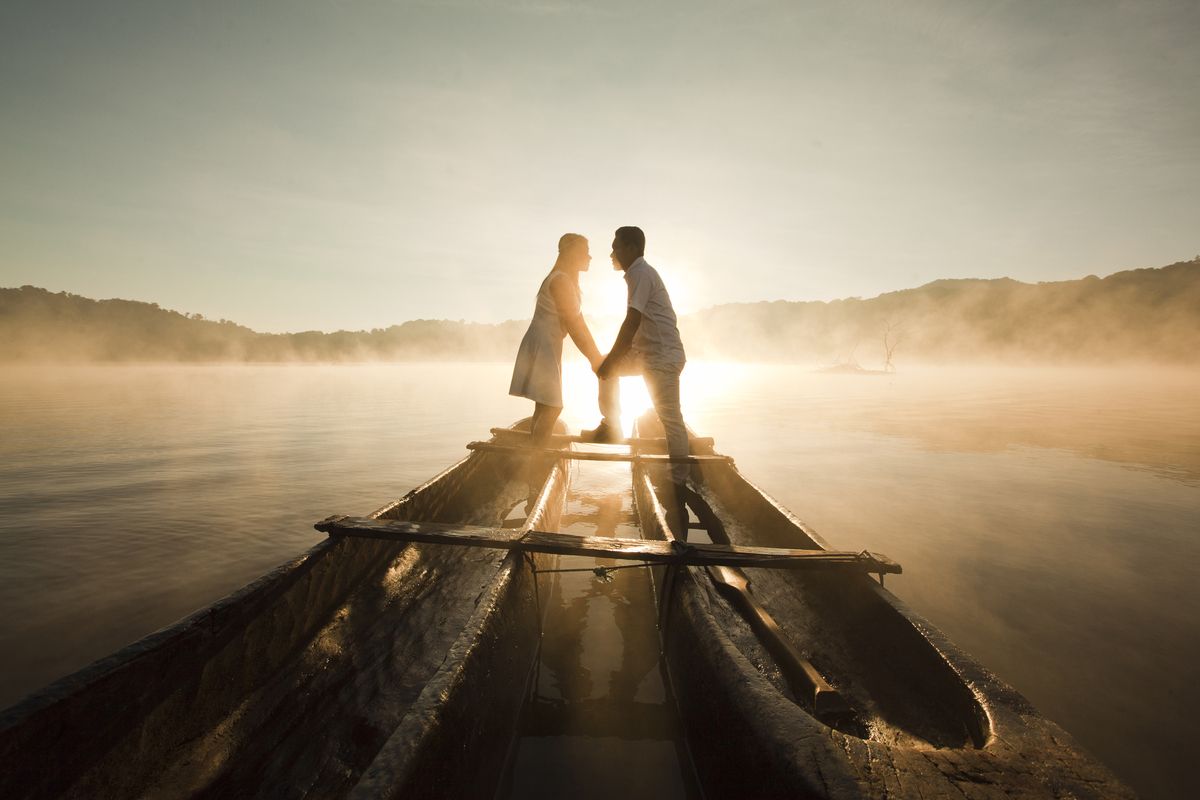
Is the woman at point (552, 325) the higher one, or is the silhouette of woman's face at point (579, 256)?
the silhouette of woman's face at point (579, 256)

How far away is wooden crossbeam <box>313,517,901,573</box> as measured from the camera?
9.00 feet

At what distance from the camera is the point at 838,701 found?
202cm

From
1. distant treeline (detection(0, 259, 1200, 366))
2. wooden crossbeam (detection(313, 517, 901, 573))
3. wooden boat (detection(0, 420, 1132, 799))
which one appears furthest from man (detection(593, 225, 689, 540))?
distant treeline (detection(0, 259, 1200, 366))

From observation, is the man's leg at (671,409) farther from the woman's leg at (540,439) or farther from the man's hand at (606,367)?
the woman's leg at (540,439)

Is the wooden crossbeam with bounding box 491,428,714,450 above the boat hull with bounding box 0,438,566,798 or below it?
above

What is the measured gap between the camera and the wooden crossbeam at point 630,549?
274 centimetres

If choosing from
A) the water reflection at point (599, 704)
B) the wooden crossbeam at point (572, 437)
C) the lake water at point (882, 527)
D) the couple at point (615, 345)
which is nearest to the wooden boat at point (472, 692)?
the water reflection at point (599, 704)

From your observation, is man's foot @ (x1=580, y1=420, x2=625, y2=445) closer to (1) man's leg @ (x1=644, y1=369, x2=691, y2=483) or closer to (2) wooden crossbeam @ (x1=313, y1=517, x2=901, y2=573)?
(1) man's leg @ (x1=644, y1=369, x2=691, y2=483)

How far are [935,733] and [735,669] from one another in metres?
1.13

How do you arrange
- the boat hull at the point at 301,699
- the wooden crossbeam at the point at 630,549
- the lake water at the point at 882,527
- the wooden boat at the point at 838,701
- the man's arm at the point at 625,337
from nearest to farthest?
the wooden boat at the point at 838,701 → the boat hull at the point at 301,699 → the wooden crossbeam at the point at 630,549 → the lake water at the point at 882,527 → the man's arm at the point at 625,337

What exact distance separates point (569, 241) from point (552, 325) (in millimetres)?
1019

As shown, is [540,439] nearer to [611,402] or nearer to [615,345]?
Result: [611,402]

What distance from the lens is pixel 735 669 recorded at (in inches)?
75.0

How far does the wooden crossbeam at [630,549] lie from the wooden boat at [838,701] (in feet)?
0.51
